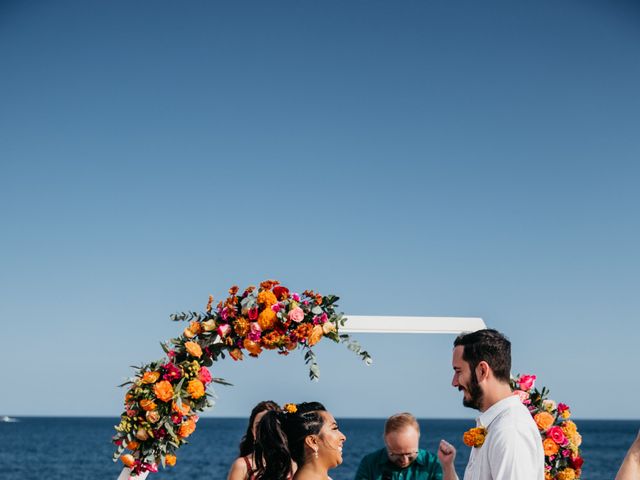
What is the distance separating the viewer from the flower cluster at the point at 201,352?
511cm

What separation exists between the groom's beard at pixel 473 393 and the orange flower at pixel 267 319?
170 cm

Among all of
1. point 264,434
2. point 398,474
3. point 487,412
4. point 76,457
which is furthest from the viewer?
point 76,457

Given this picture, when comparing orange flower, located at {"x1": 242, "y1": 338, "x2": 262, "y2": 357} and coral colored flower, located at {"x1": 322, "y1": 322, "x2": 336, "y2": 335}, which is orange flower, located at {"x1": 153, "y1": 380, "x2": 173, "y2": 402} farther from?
coral colored flower, located at {"x1": 322, "y1": 322, "x2": 336, "y2": 335}

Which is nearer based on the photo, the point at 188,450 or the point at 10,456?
the point at 10,456

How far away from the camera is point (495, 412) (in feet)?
12.4

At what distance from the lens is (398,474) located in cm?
566

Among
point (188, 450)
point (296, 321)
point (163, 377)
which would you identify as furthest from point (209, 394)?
point (188, 450)

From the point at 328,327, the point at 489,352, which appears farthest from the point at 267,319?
the point at 489,352

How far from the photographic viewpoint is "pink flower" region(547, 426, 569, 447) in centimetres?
529

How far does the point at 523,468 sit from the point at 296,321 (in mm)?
2050

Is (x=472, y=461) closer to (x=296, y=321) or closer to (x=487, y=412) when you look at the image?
(x=487, y=412)

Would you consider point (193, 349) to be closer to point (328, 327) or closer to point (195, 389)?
point (195, 389)

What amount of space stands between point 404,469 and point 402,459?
0.09 metres

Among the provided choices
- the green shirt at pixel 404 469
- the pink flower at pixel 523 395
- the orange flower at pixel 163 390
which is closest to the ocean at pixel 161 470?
the green shirt at pixel 404 469
